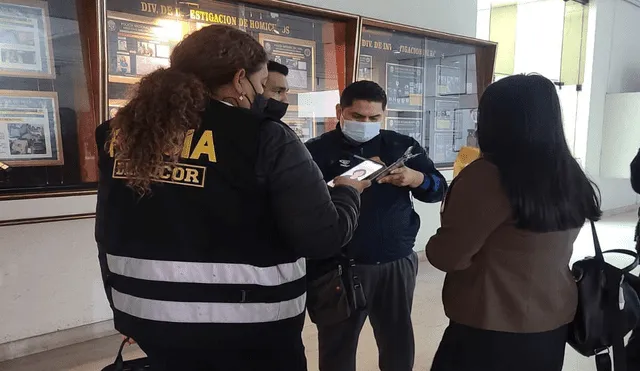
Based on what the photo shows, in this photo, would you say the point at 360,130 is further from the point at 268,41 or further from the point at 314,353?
the point at 268,41

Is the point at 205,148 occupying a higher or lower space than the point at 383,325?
higher

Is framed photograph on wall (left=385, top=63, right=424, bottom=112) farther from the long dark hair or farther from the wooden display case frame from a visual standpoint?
the long dark hair

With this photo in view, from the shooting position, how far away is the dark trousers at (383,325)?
1858mm

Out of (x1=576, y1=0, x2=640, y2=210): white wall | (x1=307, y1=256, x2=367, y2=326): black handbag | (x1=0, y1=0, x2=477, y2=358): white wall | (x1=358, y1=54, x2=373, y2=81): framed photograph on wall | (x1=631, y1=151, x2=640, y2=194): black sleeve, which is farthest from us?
(x1=576, y1=0, x2=640, y2=210): white wall

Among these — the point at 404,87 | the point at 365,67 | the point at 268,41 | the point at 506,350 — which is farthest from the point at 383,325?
the point at 404,87

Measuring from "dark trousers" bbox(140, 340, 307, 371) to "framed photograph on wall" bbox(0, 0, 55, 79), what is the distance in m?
2.02

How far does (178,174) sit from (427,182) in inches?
45.5

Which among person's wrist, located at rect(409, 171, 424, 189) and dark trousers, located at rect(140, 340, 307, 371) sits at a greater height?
person's wrist, located at rect(409, 171, 424, 189)

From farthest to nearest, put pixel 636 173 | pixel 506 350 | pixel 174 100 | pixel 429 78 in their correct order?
1. pixel 429 78
2. pixel 636 173
3. pixel 506 350
4. pixel 174 100

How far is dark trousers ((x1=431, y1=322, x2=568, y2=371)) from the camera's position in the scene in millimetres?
1250

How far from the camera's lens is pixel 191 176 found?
99 centimetres

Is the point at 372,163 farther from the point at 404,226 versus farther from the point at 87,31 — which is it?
the point at 87,31

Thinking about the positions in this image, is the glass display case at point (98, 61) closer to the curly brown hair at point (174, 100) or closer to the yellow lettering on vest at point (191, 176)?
the curly brown hair at point (174, 100)

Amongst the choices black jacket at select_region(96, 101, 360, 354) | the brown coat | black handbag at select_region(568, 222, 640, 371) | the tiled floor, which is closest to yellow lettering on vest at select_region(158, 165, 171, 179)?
black jacket at select_region(96, 101, 360, 354)
